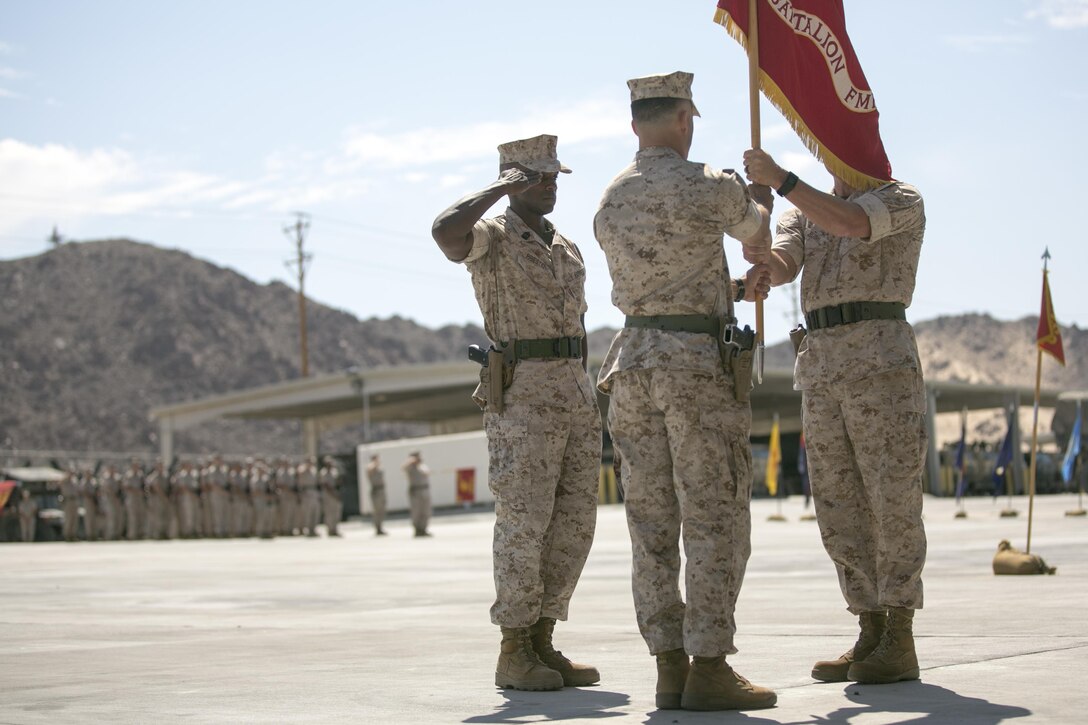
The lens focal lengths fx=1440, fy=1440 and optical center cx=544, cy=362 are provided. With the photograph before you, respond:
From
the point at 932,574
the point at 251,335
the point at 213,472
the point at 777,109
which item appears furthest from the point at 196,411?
the point at 251,335

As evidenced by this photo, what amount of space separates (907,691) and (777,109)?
2.47 meters

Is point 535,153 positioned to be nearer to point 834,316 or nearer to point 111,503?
point 834,316

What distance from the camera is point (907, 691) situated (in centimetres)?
494

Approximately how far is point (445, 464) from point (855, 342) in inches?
Result: 1551

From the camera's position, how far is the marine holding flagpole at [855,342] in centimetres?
536

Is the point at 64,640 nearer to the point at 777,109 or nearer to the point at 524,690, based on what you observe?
the point at 524,690


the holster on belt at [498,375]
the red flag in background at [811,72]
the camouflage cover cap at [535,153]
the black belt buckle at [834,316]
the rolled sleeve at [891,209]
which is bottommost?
the holster on belt at [498,375]

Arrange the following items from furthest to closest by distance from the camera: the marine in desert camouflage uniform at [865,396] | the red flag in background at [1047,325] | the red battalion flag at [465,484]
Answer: the red battalion flag at [465,484] → the red flag in background at [1047,325] → the marine in desert camouflage uniform at [865,396]

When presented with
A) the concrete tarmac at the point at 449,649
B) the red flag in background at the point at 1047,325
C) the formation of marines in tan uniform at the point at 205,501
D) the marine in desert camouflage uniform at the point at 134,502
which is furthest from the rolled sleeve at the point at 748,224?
the marine in desert camouflage uniform at the point at 134,502

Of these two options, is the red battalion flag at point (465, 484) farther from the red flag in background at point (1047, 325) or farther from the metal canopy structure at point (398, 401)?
the red flag in background at point (1047, 325)

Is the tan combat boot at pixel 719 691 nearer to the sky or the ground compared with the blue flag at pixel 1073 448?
nearer to the ground

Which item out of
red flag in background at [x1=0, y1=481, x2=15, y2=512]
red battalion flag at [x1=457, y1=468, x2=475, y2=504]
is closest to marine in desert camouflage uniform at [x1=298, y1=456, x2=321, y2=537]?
red flag in background at [x1=0, y1=481, x2=15, y2=512]

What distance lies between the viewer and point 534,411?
224 inches

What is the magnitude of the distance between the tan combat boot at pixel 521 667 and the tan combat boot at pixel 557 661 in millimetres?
102
